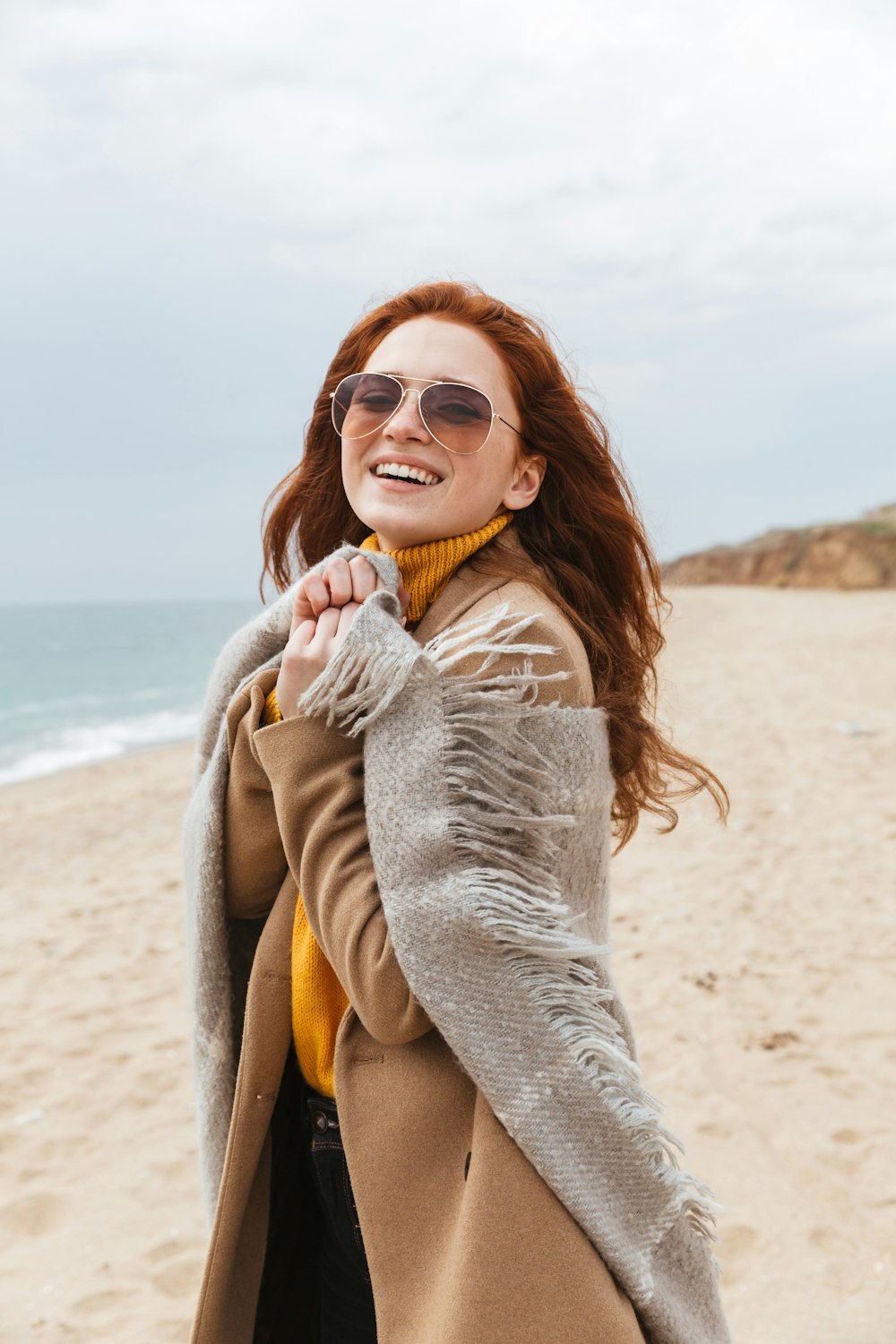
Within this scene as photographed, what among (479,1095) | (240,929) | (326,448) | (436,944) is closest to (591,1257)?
(479,1095)

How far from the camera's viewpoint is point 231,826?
5.37ft

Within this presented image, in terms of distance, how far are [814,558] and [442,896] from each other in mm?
41018

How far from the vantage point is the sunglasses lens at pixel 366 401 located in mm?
1646

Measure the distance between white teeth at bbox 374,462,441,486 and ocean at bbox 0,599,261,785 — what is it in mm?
652

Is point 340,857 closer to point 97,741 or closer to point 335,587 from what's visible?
point 335,587

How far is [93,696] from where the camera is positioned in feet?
101

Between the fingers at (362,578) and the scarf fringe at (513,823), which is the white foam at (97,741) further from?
the scarf fringe at (513,823)

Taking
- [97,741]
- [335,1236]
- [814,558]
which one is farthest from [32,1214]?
[814,558]

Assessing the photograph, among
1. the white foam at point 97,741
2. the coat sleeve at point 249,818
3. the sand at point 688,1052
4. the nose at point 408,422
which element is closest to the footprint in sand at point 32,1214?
the sand at point 688,1052

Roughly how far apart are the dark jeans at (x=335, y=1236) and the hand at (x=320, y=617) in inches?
26.1

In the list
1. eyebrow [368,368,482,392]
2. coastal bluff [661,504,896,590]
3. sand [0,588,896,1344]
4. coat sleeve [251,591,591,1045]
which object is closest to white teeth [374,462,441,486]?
eyebrow [368,368,482,392]

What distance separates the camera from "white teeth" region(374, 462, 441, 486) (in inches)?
64.4

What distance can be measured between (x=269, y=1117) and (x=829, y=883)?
17.4 feet

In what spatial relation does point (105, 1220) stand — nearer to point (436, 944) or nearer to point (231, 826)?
point (231, 826)
